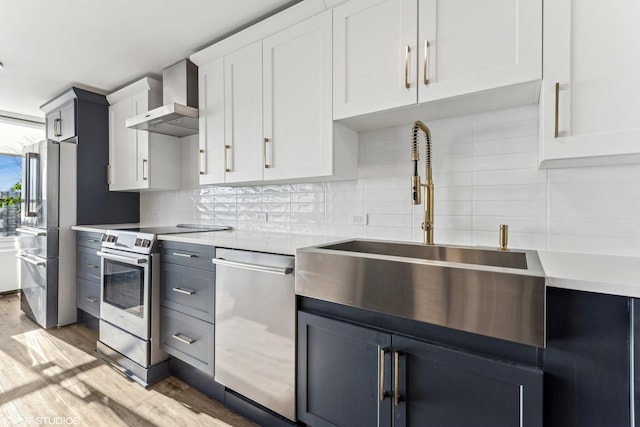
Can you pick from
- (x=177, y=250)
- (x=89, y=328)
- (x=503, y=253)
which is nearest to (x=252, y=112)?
(x=177, y=250)

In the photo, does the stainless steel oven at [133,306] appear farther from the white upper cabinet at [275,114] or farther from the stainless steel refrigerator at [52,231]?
the stainless steel refrigerator at [52,231]

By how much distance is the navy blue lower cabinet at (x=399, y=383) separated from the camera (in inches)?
37.9

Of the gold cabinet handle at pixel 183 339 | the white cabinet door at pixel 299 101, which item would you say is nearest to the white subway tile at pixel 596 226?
the white cabinet door at pixel 299 101

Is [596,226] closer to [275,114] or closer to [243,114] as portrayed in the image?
[275,114]

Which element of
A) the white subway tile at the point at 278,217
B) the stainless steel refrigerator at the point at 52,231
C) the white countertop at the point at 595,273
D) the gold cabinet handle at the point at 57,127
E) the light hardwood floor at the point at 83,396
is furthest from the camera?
the gold cabinet handle at the point at 57,127

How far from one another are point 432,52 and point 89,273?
11.1ft

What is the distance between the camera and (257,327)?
160 centimetres

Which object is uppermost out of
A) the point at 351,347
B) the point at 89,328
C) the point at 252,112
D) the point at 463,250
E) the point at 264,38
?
the point at 264,38

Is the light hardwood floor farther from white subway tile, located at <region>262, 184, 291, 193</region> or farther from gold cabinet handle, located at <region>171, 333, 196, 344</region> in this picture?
white subway tile, located at <region>262, 184, 291, 193</region>

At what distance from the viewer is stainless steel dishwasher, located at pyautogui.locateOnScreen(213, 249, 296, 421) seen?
58.3 inches

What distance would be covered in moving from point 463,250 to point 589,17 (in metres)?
0.99

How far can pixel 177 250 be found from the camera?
2.03m

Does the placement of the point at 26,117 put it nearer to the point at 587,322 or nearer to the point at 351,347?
the point at 351,347

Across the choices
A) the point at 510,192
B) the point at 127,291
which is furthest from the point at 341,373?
the point at 127,291
